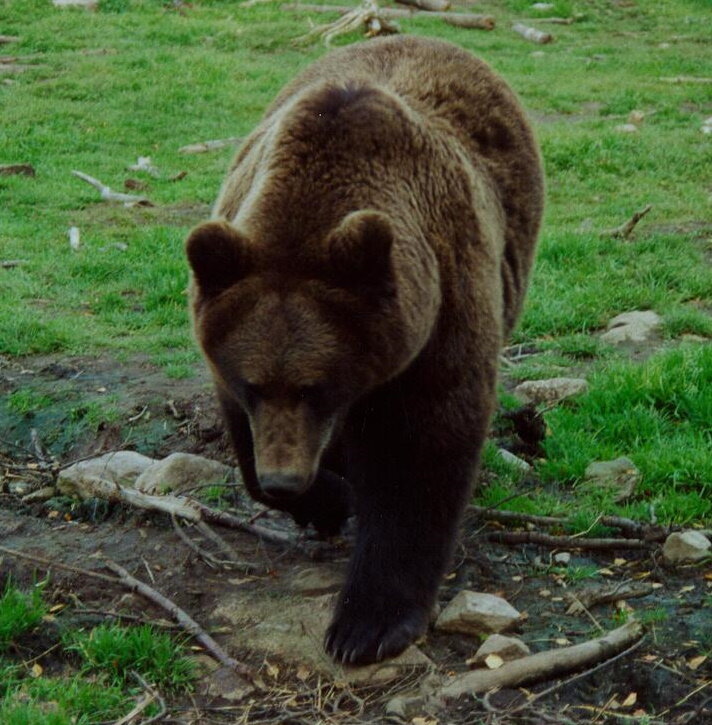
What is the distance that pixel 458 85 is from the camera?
525 cm

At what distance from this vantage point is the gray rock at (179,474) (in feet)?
17.8

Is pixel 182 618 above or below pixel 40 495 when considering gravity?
above

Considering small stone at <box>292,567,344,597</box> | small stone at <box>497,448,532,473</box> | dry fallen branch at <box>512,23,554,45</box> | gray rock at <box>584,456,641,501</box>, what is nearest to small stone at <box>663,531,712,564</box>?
gray rock at <box>584,456,641,501</box>

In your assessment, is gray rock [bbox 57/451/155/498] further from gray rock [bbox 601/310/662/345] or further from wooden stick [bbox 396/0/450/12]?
wooden stick [bbox 396/0/450/12]

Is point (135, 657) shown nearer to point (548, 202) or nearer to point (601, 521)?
point (601, 521)

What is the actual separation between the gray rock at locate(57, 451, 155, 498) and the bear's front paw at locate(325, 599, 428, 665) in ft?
4.91

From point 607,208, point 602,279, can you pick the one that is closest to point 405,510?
point 602,279

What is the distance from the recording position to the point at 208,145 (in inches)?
497

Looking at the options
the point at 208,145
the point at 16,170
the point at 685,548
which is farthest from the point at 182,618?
the point at 208,145

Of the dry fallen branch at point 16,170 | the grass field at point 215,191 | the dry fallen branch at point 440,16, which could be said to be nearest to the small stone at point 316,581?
the grass field at point 215,191

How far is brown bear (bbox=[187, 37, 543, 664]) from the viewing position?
3859 mm

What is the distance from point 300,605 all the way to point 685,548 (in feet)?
4.98

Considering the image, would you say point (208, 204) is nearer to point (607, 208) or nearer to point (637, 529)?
point (607, 208)

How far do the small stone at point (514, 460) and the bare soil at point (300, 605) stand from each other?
10 cm
